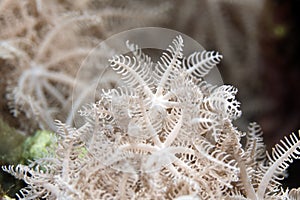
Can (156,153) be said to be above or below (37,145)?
below

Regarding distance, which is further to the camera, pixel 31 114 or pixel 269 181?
pixel 31 114

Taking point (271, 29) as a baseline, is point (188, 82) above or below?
below

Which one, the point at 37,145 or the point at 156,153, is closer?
the point at 156,153

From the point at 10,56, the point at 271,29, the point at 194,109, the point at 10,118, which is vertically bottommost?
the point at 194,109

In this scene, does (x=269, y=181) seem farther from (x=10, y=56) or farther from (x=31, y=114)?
(x=10, y=56)

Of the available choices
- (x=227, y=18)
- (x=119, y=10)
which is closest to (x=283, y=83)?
(x=227, y=18)

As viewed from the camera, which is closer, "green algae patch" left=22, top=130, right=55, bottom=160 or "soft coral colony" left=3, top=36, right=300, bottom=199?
"soft coral colony" left=3, top=36, right=300, bottom=199

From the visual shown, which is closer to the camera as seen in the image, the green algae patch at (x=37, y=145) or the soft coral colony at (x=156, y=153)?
the soft coral colony at (x=156, y=153)

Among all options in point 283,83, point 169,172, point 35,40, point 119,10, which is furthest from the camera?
point 283,83
